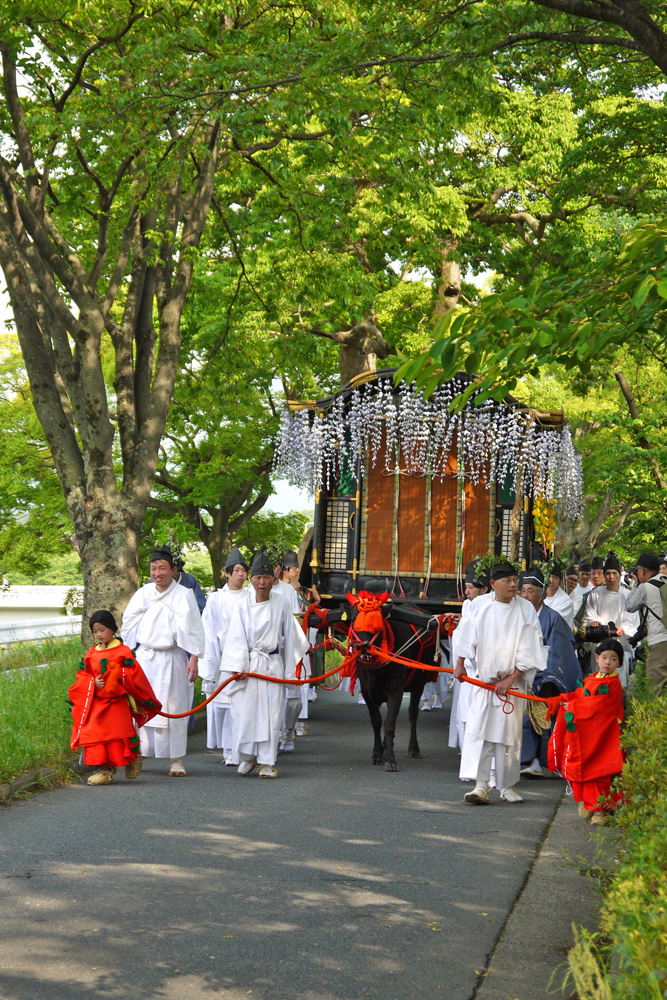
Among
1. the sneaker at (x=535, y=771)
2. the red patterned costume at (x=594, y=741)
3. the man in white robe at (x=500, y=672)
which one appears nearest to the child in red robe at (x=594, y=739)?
the red patterned costume at (x=594, y=741)

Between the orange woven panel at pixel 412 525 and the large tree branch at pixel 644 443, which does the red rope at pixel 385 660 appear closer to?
the orange woven panel at pixel 412 525

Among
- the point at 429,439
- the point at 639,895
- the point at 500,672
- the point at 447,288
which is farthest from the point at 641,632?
the point at 447,288

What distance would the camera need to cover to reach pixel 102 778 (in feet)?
30.3

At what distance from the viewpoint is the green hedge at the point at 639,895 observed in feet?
10.7

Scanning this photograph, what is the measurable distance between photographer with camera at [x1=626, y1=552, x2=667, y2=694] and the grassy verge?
4.07m

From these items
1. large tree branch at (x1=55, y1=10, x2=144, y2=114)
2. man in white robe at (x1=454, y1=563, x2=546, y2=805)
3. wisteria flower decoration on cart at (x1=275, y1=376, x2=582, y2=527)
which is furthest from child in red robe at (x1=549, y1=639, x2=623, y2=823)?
large tree branch at (x1=55, y1=10, x2=144, y2=114)

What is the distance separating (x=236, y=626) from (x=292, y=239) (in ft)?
29.4

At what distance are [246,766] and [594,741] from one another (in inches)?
→ 141

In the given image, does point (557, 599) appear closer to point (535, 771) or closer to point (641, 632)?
point (641, 632)

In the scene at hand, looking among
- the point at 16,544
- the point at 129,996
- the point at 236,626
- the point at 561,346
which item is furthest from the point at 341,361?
the point at 129,996

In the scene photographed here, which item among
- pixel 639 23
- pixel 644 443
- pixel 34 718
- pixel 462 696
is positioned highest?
pixel 639 23

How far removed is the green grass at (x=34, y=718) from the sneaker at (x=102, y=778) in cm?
41

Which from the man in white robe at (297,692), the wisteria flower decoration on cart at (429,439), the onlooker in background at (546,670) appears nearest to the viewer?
the onlooker in background at (546,670)

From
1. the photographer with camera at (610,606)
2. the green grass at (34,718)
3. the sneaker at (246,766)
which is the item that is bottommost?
the sneaker at (246,766)
